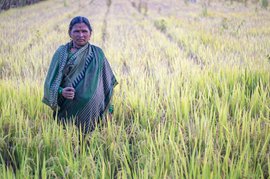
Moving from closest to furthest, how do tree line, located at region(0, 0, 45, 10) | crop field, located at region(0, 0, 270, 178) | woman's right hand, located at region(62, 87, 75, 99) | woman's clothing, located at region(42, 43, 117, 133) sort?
crop field, located at region(0, 0, 270, 178)
woman's right hand, located at region(62, 87, 75, 99)
woman's clothing, located at region(42, 43, 117, 133)
tree line, located at region(0, 0, 45, 10)

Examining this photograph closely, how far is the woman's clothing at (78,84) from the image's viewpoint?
194cm

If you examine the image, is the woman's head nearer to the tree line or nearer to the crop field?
the crop field

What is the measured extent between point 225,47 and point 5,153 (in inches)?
148

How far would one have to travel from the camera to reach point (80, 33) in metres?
1.98

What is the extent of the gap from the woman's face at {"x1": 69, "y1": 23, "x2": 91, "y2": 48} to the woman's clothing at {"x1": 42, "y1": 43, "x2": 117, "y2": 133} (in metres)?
0.05

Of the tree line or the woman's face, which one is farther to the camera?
the tree line

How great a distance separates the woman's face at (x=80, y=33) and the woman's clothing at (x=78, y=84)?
48 mm

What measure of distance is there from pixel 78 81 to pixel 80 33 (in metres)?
0.31

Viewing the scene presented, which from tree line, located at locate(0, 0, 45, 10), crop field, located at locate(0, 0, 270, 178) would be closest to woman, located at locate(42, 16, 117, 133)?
crop field, located at locate(0, 0, 270, 178)

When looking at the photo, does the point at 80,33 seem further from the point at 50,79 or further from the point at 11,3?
the point at 11,3

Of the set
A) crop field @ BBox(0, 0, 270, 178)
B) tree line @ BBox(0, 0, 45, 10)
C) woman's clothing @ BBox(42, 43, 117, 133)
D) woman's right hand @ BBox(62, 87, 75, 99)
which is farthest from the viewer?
tree line @ BBox(0, 0, 45, 10)

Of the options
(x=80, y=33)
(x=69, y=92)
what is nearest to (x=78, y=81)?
(x=69, y=92)

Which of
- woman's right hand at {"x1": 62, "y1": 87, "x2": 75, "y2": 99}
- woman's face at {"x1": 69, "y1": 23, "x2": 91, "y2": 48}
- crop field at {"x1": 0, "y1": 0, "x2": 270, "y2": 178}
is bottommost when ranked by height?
crop field at {"x1": 0, "y1": 0, "x2": 270, "y2": 178}

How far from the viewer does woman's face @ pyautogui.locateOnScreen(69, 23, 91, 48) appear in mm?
1979
